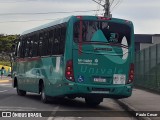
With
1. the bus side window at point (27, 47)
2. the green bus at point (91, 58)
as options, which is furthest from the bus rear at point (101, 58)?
the bus side window at point (27, 47)

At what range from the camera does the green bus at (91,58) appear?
18375 mm

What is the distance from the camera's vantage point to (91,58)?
1856cm

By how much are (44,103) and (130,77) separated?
12.6 ft

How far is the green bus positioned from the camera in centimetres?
1838

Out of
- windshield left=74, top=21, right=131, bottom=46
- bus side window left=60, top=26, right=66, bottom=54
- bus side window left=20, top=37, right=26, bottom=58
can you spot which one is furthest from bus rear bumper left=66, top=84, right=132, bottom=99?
bus side window left=20, top=37, right=26, bottom=58

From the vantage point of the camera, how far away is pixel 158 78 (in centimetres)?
3059

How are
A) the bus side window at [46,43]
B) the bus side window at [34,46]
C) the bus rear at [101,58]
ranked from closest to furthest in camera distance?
the bus rear at [101,58]
the bus side window at [46,43]
the bus side window at [34,46]

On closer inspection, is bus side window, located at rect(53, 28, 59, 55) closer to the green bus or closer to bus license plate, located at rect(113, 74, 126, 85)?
the green bus

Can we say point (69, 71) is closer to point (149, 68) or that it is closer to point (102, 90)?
point (102, 90)

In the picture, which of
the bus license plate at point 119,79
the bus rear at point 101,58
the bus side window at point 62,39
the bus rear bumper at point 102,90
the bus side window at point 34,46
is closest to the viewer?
the bus rear bumper at point 102,90

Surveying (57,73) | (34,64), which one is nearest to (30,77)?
(34,64)

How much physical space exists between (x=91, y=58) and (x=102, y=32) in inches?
41.2

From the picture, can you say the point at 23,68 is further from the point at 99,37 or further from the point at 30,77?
the point at 99,37

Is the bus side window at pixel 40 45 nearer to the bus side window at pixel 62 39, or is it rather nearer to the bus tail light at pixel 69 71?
the bus side window at pixel 62 39
